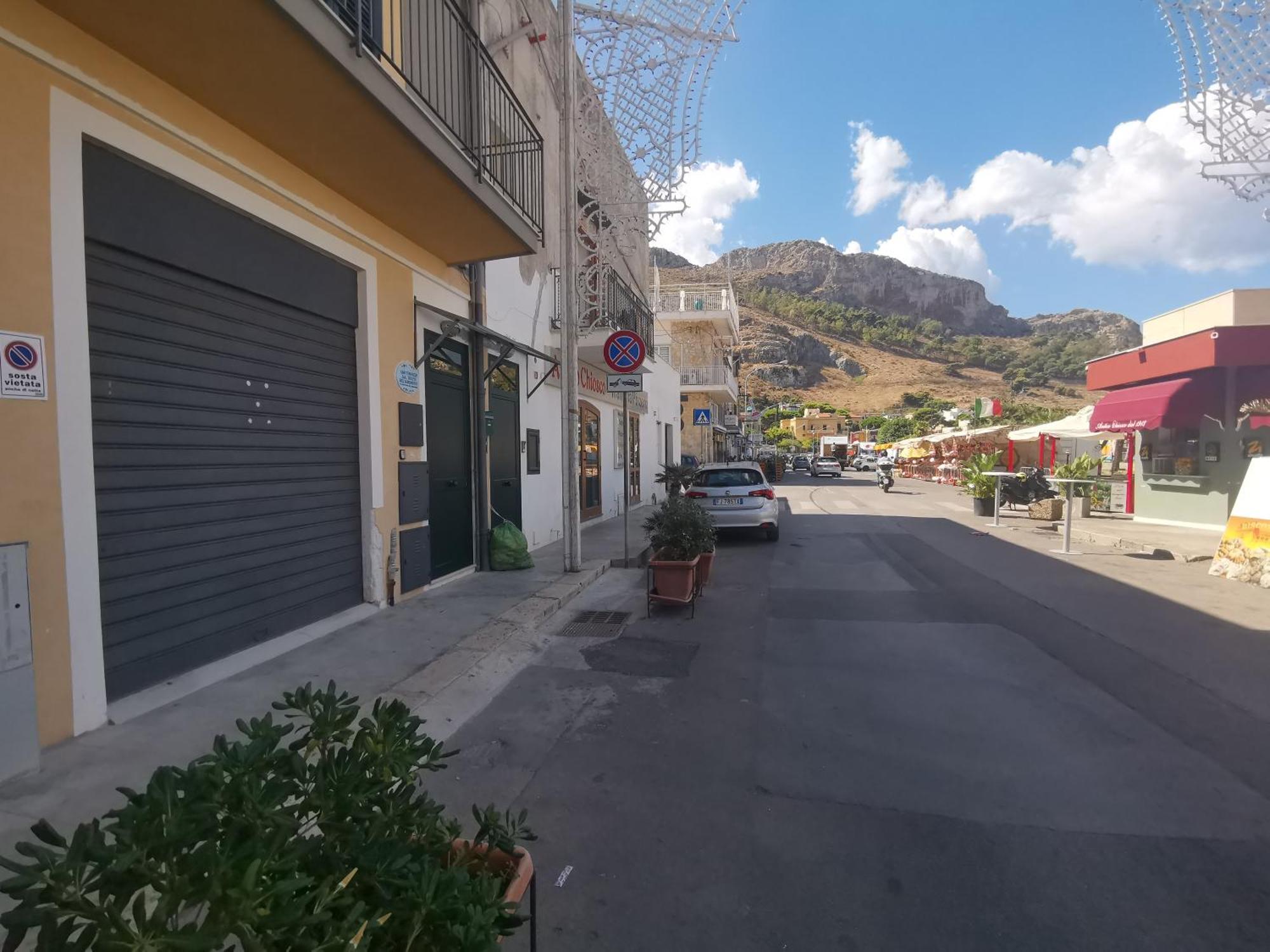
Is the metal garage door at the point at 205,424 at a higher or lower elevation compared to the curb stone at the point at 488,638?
higher

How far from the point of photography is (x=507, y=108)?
898 cm

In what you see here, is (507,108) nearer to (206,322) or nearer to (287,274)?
(287,274)

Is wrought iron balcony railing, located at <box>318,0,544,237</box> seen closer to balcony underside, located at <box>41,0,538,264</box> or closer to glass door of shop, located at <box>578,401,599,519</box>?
balcony underside, located at <box>41,0,538,264</box>

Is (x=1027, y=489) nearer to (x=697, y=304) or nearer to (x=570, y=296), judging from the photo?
(x=570, y=296)

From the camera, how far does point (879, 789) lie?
3.47 meters

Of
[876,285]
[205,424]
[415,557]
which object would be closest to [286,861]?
[205,424]

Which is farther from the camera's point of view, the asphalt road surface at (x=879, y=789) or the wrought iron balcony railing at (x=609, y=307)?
the wrought iron balcony railing at (x=609, y=307)

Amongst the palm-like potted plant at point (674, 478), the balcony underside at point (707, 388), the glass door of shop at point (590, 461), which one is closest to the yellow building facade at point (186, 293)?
the palm-like potted plant at point (674, 478)

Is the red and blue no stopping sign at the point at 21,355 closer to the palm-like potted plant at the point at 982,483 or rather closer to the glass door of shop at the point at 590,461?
the glass door of shop at the point at 590,461

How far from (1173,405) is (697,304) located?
70.1 ft

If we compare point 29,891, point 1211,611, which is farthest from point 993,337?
point 29,891

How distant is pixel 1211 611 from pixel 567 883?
7774 millimetres

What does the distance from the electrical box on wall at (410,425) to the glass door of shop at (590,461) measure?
6.03 metres

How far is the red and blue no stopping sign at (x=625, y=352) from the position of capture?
8.48m
